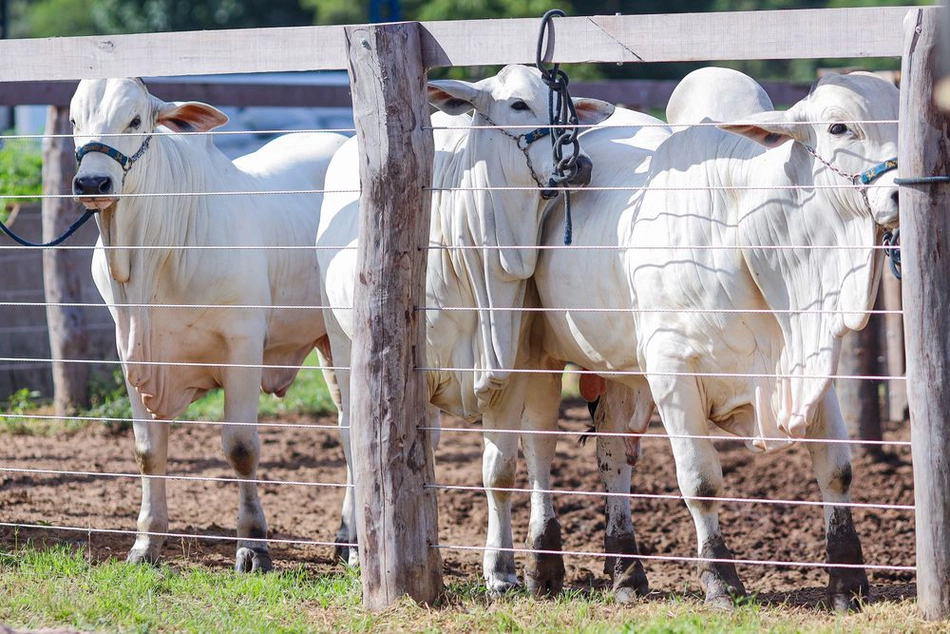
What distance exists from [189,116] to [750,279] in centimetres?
266

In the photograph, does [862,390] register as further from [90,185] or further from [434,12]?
[434,12]

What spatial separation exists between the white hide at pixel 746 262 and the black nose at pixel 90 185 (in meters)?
1.88

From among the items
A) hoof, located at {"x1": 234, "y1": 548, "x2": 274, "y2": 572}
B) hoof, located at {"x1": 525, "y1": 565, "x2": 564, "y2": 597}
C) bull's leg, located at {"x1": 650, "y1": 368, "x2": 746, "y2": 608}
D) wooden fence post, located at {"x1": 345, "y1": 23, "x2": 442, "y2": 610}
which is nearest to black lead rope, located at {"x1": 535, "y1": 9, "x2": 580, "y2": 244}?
wooden fence post, located at {"x1": 345, "y1": 23, "x2": 442, "y2": 610}

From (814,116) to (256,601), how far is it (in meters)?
2.61

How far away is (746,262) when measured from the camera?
4.57 m

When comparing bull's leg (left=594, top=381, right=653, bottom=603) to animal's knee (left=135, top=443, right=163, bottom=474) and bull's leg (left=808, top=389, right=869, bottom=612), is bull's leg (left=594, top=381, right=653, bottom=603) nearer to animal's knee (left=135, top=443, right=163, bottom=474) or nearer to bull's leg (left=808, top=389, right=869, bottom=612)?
bull's leg (left=808, top=389, right=869, bottom=612)

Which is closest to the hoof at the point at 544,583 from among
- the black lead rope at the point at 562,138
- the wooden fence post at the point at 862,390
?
the black lead rope at the point at 562,138

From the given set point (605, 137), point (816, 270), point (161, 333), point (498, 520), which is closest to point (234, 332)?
point (161, 333)

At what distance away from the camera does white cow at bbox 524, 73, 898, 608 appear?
4.35 meters

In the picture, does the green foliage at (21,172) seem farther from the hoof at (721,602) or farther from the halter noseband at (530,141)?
the hoof at (721,602)

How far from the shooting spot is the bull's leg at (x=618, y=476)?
17.4 feet

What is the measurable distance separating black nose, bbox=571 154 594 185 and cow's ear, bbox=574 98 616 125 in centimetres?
49

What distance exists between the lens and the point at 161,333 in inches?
229

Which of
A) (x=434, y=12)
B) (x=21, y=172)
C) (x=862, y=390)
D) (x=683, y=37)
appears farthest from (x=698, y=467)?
(x=434, y=12)
